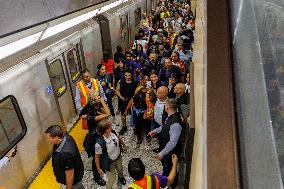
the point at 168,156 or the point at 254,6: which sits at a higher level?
the point at 254,6

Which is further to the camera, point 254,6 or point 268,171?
point 254,6

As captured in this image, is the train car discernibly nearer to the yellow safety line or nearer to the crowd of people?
the crowd of people

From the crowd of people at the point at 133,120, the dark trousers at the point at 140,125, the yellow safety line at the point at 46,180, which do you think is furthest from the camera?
the dark trousers at the point at 140,125

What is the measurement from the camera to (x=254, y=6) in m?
2.29

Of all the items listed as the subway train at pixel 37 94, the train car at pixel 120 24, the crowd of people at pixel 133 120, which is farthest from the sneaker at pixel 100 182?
Answer: the train car at pixel 120 24

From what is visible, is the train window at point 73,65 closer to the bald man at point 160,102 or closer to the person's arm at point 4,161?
the bald man at point 160,102

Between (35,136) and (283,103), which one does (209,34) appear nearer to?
(283,103)

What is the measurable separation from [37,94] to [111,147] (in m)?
1.86

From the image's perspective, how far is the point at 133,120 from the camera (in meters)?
6.23

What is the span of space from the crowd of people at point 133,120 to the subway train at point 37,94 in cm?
63

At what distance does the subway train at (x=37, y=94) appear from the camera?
14.6 ft

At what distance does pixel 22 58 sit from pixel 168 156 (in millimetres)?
3024

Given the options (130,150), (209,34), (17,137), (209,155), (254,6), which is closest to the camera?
(209,155)

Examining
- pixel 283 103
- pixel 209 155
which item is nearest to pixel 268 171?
pixel 283 103
